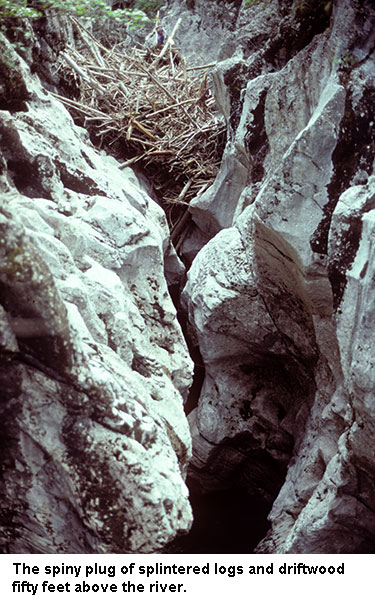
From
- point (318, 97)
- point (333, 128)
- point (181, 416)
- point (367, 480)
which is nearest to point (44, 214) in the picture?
point (181, 416)

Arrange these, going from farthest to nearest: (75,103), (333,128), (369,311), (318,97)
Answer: (75,103)
(318,97)
(333,128)
(369,311)

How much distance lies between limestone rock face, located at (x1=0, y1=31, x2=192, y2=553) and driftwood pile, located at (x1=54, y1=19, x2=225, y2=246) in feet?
7.51

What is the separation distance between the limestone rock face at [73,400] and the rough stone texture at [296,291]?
1024mm

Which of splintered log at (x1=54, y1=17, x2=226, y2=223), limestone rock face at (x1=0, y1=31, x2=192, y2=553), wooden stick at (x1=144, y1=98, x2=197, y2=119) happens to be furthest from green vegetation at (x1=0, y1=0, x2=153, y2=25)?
wooden stick at (x1=144, y1=98, x2=197, y2=119)

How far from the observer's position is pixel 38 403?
84.0 inches

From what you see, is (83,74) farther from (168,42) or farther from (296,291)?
(296,291)

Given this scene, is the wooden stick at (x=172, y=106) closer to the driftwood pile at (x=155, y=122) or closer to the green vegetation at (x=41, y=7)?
the driftwood pile at (x=155, y=122)

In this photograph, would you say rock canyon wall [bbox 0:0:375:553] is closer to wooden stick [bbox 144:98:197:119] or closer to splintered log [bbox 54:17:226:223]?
splintered log [bbox 54:17:226:223]

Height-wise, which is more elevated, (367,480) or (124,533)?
(367,480)

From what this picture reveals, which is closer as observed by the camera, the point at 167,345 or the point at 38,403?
the point at 38,403

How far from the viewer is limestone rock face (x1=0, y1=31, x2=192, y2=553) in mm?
2025

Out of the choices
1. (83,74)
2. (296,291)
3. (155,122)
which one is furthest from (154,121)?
(296,291)
